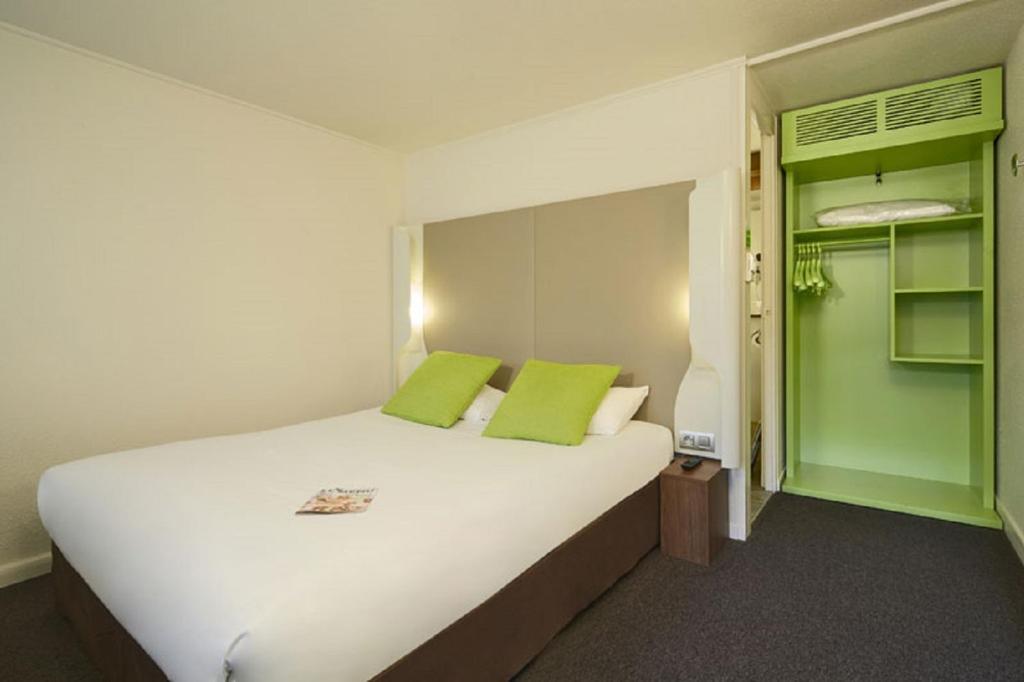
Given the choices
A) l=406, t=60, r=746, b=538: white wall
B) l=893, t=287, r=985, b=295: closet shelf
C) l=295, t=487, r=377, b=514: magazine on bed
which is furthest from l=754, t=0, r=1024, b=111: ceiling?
l=295, t=487, r=377, b=514: magazine on bed

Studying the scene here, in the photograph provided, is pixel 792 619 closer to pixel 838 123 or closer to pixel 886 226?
pixel 886 226

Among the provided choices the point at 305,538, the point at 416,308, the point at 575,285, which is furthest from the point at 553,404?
the point at 416,308

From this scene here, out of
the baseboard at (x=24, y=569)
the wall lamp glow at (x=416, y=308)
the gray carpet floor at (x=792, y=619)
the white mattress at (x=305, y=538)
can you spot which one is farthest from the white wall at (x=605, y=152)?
the baseboard at (x=24, y=569)

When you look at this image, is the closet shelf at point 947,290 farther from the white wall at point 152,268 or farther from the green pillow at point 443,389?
the white wall at point 152,268

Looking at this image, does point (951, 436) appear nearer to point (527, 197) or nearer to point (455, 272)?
point (527, 197)

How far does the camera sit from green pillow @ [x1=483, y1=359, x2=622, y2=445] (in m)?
2.44

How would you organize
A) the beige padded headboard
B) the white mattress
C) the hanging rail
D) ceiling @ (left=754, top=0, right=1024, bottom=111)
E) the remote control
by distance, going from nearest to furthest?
the white mattress, ceiling @ (left=754, top=0, right=1024, bottom=111), the remote control, the beige padded headboard, the hanging rail

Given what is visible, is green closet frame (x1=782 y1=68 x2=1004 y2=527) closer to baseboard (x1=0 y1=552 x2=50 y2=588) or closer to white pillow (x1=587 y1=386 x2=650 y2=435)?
white pillow (x1=587 y1=386 x2=650 y2=435)

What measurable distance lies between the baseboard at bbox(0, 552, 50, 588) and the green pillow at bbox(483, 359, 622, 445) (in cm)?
213

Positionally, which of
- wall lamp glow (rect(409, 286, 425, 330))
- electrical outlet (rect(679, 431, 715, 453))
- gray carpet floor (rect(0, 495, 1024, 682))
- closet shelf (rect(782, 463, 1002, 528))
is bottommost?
gray carpet floor (rect(0, 495, 1024, 682))

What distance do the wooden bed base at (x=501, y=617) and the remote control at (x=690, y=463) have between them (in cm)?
38

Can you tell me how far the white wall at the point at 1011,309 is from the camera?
237cm

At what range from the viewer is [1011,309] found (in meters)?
2.53

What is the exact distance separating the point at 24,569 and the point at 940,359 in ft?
15.8
